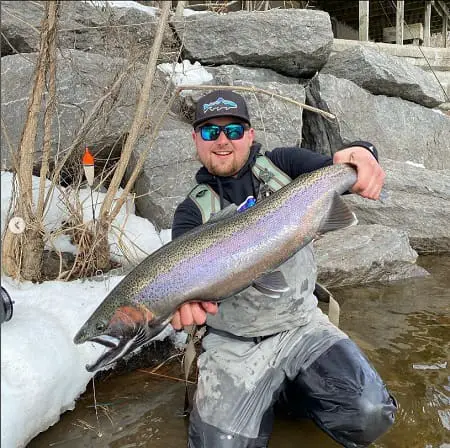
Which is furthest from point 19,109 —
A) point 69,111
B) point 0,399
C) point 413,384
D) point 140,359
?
point 0,399

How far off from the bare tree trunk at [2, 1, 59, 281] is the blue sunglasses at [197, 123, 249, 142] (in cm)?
159

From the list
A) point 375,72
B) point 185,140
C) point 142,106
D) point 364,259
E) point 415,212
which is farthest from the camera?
point 375,72

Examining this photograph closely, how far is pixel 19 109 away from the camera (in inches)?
212

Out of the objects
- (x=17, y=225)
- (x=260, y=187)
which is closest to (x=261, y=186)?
(x=260, y=187)

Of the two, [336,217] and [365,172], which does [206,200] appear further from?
[365,172]

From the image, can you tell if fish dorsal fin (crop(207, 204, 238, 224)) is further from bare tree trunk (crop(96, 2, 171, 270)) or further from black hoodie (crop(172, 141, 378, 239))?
bare tree trunk (crop(96, 2, 171, 270))

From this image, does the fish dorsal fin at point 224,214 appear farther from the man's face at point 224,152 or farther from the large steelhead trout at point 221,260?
the man's face at point 224,152

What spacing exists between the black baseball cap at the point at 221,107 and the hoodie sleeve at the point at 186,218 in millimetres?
464

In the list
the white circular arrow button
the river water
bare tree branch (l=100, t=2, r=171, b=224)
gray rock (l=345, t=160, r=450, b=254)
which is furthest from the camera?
gray rock (l=345, t=160, r=450, b=254)

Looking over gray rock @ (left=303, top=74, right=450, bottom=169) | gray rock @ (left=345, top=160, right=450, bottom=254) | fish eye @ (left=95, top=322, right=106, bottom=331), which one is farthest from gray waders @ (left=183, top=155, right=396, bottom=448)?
gray rock @ (left=303, top=74, right=450, bottom=169)

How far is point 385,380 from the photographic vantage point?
3.16 metres

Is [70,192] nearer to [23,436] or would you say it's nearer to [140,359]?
[140,359]

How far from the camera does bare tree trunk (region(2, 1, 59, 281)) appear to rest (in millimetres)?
3656

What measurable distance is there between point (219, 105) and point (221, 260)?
37.9 inches
